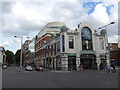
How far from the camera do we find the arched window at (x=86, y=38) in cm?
3990

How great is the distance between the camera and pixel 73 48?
1517 inches

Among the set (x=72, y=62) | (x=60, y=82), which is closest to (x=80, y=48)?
(x=72, y=62)

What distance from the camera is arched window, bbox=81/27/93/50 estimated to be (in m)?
39.9

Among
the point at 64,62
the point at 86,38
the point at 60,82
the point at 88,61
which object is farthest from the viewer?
the point at 86,38

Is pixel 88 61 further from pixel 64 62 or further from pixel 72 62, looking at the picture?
pixel 64 62

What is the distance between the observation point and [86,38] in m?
40.4

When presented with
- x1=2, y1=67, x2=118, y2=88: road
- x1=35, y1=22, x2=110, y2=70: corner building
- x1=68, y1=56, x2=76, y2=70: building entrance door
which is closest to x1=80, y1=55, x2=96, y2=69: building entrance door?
x1=35, y1=22, x2=110, y2=70: corner building

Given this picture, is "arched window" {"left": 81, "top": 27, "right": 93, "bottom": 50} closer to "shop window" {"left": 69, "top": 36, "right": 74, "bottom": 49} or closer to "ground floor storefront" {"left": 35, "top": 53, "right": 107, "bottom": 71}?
"ground floor storefront" {"left": 35, "top": 53, "right": 107, "bottom": 71}

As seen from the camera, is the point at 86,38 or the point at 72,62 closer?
the point at 72,62

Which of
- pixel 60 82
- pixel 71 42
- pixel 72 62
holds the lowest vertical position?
pixel 60 82

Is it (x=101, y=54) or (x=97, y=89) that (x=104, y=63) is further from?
(x=97, y=89)

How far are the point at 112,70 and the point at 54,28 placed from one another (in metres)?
36.1

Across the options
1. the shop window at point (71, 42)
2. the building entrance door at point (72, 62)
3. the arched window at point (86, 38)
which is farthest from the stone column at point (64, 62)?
the arched window at point (86, 38)

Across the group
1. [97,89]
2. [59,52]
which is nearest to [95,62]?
[59,52]
